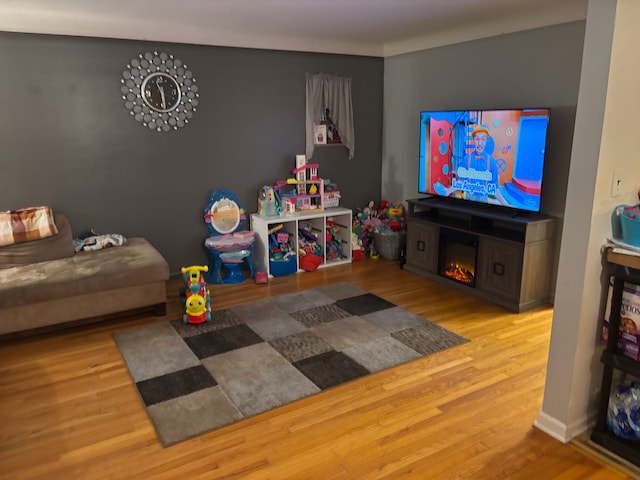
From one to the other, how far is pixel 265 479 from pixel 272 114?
3.65 m

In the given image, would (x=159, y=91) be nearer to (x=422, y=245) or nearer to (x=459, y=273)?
(x=422, y=245)

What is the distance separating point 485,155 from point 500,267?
94 cm

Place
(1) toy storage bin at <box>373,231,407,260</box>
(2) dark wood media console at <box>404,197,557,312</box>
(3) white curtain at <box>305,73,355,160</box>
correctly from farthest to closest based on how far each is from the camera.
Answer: (1) toy storage bin at <box>373,231,407,260</box> → (3) white curtain at <box>305,73,355,160</box> → (2) dark wood media console at <box>404,197,557,312</box>

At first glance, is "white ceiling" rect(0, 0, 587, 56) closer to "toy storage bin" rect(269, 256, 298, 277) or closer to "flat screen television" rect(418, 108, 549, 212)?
"flat screen television" rect(418, 108, 549, 212)

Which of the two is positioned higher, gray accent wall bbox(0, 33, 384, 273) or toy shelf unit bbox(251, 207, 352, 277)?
gray accent wall bbox(0, 33, 384, 273)

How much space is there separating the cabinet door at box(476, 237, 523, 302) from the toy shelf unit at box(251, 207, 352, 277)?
152cm

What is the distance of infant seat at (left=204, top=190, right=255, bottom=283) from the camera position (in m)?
4.54

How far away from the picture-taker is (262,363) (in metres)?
3.09

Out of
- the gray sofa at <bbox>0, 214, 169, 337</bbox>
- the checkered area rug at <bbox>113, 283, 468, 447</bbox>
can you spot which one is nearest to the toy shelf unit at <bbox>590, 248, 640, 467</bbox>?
the checkered area rug at <bbox>113, 283, 468, 447</bbox>

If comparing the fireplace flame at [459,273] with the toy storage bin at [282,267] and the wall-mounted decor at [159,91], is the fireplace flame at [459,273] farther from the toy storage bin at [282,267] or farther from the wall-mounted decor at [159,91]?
the wall-mounted decor at [159,91]

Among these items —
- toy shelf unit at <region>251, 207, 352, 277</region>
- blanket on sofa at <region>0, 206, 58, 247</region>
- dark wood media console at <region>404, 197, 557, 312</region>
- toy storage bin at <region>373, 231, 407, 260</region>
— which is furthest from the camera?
toy storage bin at <region>373, 231, 407, 260</region>

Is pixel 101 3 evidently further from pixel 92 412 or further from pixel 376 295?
pixel 376 295

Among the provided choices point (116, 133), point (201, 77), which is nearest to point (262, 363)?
point (116, 133)

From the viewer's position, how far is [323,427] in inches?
97.1
